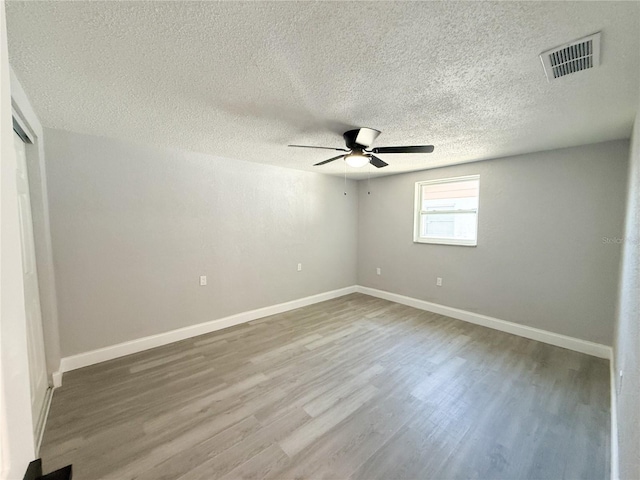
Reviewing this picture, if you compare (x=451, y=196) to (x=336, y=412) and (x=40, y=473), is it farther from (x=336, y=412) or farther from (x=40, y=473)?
(x=40, y=473)

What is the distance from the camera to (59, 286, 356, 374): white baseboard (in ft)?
8.27

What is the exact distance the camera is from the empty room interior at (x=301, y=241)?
3.91ft

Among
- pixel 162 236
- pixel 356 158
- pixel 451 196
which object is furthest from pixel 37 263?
pixel 451 196

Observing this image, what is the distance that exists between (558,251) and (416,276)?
1.85m

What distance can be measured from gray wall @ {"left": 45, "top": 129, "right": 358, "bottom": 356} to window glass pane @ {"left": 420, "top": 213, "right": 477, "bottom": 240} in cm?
199

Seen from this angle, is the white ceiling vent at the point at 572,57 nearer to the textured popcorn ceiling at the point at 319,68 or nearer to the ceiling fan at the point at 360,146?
the textured popcorn ceiling at the point at 319,68

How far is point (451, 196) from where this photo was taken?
4.02 metres

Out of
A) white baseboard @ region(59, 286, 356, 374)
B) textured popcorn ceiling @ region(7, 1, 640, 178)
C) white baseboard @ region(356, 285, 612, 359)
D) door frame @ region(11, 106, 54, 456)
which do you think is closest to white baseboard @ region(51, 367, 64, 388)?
door frame @ region(11, 106, 54, 456)

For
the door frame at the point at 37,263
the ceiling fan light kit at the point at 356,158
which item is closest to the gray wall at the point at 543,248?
the ceiling fan light kit at the point at 356,158

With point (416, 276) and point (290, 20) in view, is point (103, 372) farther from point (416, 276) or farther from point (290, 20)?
point (416, 276)

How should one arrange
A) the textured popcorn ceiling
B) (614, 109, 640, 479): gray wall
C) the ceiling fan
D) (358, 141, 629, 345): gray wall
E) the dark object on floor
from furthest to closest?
(358, 141, 629, 345): gray wall
the ceiling fan
the textured popcorn ceiling
(614, 109, 640, 479): gray wall
the dark object on floor

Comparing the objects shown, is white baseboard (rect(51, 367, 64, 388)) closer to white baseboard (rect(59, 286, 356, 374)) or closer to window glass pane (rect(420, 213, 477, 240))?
white baseboard (rect(59, 286, 356, 374))

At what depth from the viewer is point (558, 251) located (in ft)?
9.82

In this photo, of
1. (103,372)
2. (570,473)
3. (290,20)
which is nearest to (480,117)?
(290,20)
